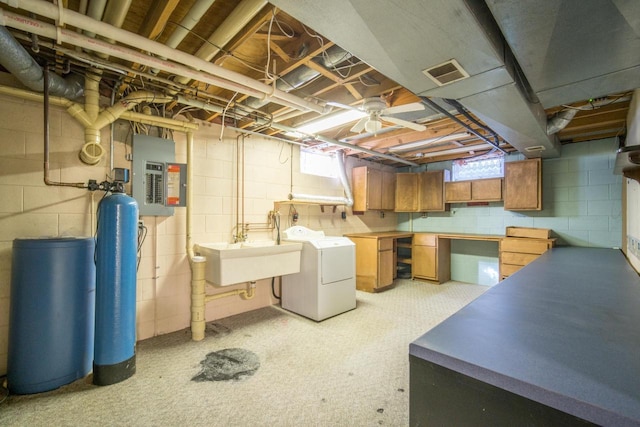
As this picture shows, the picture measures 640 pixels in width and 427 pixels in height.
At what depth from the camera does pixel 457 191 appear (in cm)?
507

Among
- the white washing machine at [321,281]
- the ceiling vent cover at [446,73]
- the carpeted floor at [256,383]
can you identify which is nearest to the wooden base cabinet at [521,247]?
the carpeted floor at [256,383]

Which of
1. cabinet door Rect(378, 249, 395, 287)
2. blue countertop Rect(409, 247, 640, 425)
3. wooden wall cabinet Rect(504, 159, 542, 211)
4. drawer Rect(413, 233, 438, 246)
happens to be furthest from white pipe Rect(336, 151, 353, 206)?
blue countertop Rect(409, 247, 640, 425)

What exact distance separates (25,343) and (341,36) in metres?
2.83

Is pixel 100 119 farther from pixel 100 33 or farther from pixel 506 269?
pixel 506 269

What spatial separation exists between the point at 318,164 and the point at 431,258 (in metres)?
2.63

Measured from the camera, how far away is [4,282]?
2.12 meters

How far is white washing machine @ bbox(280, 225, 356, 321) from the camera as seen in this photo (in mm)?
3305

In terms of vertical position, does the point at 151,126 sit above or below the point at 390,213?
above

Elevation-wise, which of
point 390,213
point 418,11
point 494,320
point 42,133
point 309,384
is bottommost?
point 309,384

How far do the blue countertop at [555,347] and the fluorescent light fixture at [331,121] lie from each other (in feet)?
6.56

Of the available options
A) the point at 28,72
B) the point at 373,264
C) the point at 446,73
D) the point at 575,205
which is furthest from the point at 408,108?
the point at 575,205

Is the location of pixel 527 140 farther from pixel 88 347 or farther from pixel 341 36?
pixel 88 347

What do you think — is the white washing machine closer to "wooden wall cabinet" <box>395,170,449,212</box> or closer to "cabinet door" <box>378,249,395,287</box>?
"cabinet door" <box>378,249,395,287</box>

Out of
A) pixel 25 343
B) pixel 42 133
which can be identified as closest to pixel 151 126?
pixel 42 133
